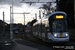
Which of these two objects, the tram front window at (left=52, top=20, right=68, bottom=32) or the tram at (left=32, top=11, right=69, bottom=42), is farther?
the tram front window at (left=52, top=20, right=68, bottom=32)

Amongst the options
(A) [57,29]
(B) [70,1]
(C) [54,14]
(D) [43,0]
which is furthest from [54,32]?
(B) [70,1]

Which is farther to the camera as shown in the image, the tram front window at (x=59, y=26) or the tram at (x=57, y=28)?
the tram front window at (x=59, y=26)

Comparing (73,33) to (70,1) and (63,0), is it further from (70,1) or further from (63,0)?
(63,0)

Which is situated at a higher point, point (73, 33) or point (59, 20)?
point (59, 20)

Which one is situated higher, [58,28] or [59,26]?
[59,26]

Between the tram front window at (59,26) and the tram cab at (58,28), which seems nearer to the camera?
the tram cab at (58,28)

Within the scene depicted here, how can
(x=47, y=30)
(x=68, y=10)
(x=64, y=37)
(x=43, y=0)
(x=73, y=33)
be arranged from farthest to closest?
(x=68, y=10) → (x=73, y=33) → (x=43, y=0) → (x=47, y=30) → (x=64, y=37)

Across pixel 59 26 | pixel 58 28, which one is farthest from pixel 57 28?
A: pixel 59 26

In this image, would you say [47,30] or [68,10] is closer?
[47,30]

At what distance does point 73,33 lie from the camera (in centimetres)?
3497

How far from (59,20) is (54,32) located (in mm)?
1309

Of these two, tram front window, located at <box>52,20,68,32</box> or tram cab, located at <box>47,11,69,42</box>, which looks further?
tram front window, located at <box>52,20,68,32</box>

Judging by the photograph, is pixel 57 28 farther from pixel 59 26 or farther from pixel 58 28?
pixel 59 26

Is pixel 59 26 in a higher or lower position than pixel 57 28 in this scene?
higher
